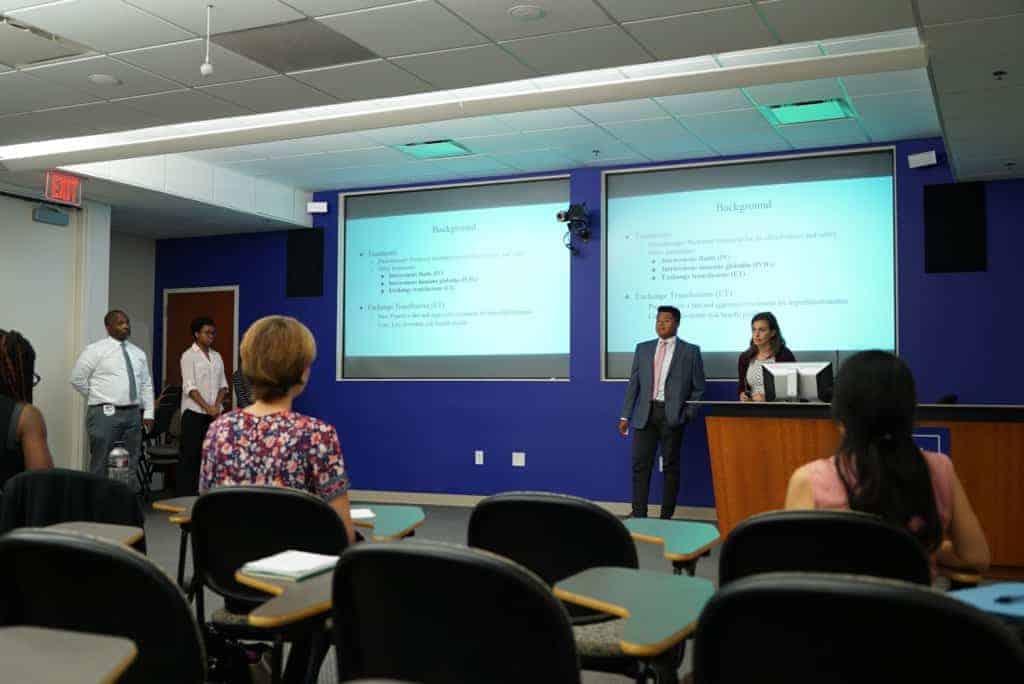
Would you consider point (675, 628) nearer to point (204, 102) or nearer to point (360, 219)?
point (204, 102)

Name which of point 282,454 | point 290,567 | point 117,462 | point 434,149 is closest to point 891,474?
point 290,567

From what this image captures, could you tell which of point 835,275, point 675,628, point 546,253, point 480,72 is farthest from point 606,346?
point 675,628

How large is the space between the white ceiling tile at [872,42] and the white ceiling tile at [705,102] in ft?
2.25

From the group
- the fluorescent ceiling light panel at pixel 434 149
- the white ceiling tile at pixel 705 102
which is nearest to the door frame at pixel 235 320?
the fluorescent ceiling light panel at pixel 434 149

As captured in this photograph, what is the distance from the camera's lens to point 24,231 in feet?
25.4

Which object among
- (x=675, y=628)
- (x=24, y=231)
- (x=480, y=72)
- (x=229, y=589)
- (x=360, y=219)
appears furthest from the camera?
(x=360, y=219)

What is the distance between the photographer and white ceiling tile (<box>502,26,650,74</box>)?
179 inches

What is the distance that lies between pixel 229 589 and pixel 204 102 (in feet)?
13.2

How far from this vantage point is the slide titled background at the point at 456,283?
8.16 m

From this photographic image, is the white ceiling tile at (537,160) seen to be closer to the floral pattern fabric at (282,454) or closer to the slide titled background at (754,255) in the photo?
the slide titled background at (754,255)

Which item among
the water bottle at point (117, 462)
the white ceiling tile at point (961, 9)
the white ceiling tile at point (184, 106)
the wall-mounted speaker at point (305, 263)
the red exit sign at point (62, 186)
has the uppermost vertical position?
the white ceiling tile at point (184, 106)

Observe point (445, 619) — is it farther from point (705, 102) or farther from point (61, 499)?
point (705, 102)

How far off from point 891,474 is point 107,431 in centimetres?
656

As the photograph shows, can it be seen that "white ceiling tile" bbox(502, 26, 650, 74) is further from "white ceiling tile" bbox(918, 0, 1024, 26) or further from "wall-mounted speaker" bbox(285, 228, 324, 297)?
"wall-mounted speaker" bbox(285, 228, 324, 297)
